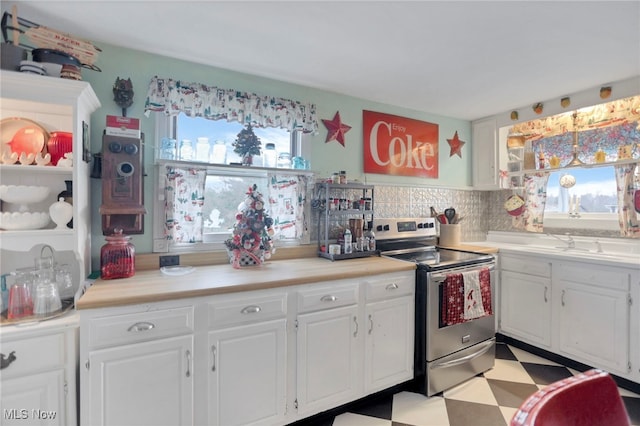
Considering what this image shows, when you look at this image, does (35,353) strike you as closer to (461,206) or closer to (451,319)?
(451,319)

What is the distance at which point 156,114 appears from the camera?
2.05m

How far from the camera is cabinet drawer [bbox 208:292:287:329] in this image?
1589 mm

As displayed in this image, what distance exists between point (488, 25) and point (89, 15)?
211cm

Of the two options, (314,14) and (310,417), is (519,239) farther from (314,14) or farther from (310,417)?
(314,14)

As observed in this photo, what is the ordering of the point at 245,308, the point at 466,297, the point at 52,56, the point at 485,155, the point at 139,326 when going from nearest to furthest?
the point at 139,326
the point at 52,56
the point at 245,308
the point at 466,297
the point at 485,155

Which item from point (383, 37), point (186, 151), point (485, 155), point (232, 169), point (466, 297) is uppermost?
point (383, 37)

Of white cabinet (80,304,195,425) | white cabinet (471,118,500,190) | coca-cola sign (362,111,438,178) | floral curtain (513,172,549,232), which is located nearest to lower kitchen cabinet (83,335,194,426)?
white cabinet (80,304,195,425)

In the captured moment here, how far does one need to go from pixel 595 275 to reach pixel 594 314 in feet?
0.97

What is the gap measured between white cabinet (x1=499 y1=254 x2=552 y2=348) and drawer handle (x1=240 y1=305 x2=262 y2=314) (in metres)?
2.44

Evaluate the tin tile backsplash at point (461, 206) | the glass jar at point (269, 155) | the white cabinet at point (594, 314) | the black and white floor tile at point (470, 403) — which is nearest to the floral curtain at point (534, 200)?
the tin tile backsplash at point (461, 206)

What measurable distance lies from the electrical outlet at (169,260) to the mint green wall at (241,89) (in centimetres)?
11

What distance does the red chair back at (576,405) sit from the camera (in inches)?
24.5

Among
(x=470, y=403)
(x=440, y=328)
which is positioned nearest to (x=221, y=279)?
(x=440, y=328)

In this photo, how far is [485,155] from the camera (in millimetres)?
3463
